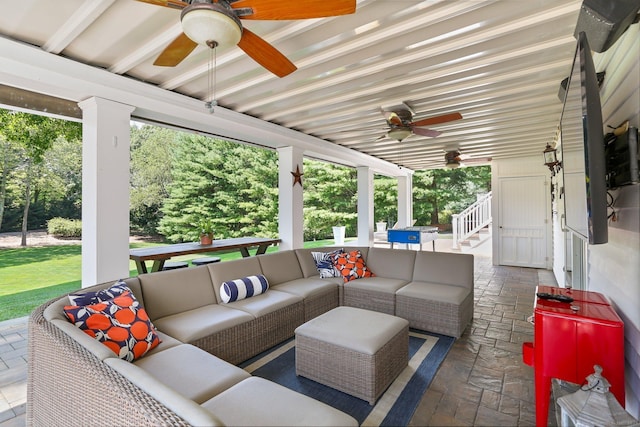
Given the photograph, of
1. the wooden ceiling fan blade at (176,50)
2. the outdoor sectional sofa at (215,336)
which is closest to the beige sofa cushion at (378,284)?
the outdoor sectional sofa at (215,336)

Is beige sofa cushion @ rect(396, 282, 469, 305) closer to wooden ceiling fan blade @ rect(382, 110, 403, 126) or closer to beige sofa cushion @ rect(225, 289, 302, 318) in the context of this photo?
beige sofa cushion @ rect(225, 289, 302, 318)

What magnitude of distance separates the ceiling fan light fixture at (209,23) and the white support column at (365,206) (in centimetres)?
646

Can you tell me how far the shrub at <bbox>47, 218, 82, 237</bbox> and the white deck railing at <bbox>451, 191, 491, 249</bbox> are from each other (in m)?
13.3

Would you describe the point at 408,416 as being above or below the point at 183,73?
below

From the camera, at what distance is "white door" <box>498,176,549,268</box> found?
700 centimetres

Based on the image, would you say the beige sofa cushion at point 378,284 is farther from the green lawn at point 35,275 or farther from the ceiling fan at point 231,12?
the green lawn at point 35,275

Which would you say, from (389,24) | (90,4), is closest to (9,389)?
(90,4)

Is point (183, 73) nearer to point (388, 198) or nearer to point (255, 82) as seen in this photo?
point (255, 82)

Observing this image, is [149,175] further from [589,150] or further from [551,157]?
[589,150]

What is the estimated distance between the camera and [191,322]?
97.7 inches

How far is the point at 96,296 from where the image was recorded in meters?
2.06

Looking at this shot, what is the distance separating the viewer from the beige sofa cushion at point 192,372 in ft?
5.17

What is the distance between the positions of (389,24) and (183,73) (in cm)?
212

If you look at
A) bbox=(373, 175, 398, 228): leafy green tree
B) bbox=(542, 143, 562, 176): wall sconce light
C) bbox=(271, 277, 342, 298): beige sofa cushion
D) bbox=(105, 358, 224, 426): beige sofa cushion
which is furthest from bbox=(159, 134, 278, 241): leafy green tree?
bbox=(105, 358, 224, 426): beige sofa cushion
